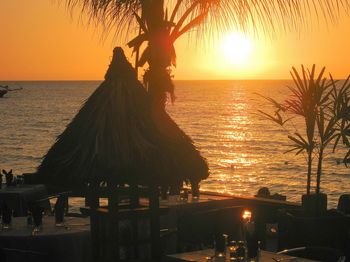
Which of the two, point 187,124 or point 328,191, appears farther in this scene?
point 187,124

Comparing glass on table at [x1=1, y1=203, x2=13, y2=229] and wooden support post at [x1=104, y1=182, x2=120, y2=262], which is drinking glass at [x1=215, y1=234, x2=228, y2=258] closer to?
wooden support post at [x1=104, y1=182, x2=120, y2=262]

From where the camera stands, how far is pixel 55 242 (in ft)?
31.3

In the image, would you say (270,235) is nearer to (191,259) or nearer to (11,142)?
(191,259)

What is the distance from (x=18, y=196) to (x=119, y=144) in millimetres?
6642

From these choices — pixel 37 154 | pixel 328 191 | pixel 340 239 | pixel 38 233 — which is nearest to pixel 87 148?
pixel 38 233

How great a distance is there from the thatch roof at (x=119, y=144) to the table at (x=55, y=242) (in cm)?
64

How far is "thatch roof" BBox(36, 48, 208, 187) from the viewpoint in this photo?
8.86 metres

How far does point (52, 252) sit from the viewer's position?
31.3 feet

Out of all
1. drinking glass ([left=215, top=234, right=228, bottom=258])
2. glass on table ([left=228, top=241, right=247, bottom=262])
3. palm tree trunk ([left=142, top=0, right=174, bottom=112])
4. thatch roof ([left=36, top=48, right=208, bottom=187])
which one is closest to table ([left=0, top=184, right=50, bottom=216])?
palm tree trunk ([left=142, top=0, right=174, bottom=112])

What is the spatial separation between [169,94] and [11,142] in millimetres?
71406

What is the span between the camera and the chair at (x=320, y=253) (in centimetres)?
800

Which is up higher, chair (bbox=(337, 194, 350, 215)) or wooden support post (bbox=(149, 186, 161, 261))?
wooden support post (bbox=(149, 186, 161, 261))

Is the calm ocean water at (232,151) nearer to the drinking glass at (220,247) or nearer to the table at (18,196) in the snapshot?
the table at (18,196)

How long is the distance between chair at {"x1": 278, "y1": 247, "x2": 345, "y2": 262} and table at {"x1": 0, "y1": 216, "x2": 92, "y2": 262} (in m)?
2.66
